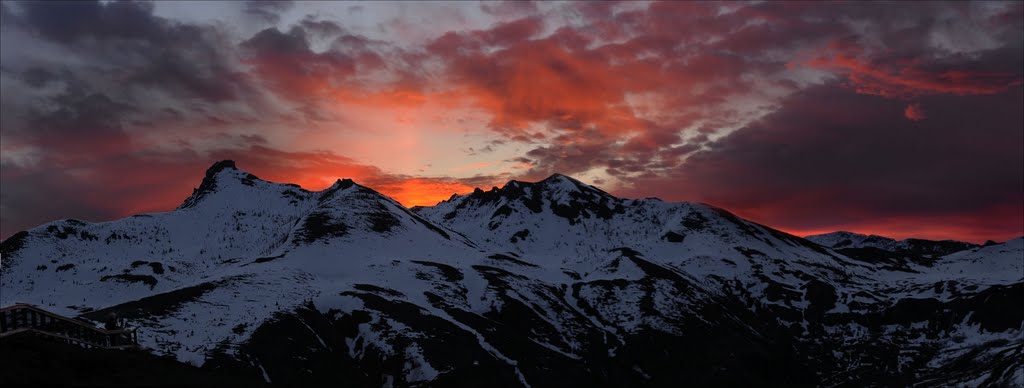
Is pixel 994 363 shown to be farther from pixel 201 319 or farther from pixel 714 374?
pixel 201 319

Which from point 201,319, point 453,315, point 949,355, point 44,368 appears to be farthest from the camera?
point 949,355

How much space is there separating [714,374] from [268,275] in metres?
100

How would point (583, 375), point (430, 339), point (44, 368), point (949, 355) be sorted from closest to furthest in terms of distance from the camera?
point (44, 368), point (430, 339), point (583, 375), point (949, 355)

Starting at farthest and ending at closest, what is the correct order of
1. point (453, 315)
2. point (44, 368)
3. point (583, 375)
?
1. point (453, 315)
2. point (583, 375)
3. point (44, 368)

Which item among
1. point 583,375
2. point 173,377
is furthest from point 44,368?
point 583,375

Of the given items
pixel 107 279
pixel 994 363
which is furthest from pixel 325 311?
pixel 994 363

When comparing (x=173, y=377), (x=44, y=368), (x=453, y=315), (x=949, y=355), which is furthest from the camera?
(x=949, y=355)

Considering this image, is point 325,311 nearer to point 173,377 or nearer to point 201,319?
point 201,319

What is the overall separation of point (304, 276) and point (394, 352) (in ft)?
151

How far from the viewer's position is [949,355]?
18900 cm

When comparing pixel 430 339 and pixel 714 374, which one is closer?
pixel 430 339

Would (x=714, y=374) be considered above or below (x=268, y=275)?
below

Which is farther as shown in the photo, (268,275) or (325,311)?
(268,275)

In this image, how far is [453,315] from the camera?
17400 centimetres
